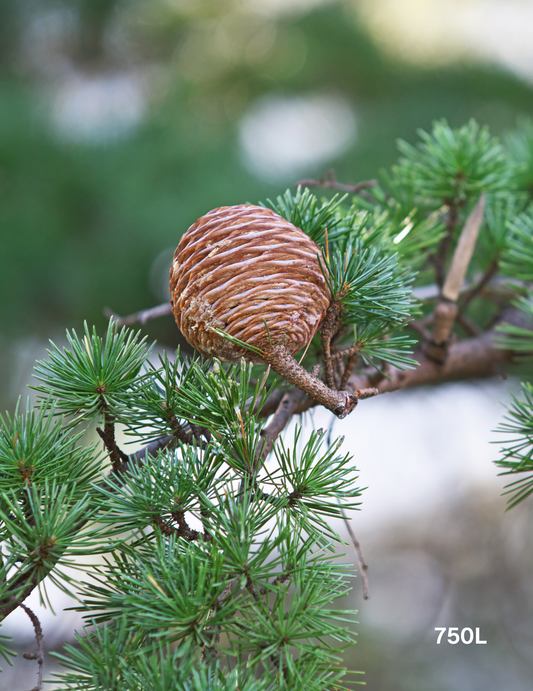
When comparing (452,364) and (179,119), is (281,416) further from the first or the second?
(179,119)

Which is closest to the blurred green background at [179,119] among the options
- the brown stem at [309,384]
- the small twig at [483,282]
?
the small twig at [483,282]

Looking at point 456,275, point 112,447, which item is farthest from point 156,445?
point 456,275

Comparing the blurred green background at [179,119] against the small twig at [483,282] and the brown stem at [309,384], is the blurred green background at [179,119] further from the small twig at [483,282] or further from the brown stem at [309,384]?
the brown stem at [309,384]

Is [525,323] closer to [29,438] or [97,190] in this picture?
[29,438]

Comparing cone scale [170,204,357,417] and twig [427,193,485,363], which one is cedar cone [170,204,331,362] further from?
twig [427,193,485,363]

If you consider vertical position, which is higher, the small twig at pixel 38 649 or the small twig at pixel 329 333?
the small twig at pixel 329 333

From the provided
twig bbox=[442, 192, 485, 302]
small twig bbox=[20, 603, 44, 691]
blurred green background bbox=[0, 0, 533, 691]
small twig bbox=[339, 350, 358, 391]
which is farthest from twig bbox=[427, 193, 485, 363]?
blurred green background bbox=[0, 0, 533, 691]

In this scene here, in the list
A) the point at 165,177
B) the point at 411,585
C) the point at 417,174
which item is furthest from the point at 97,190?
the point at 411,585

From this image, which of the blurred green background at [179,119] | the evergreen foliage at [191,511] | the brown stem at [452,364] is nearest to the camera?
the evergreen foliage at [191,511]
